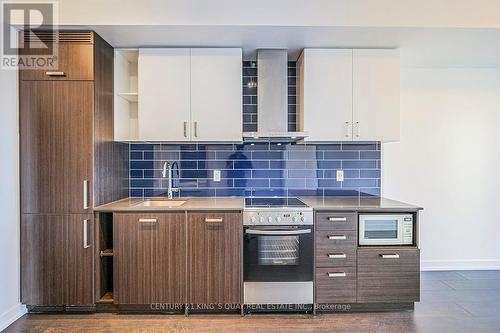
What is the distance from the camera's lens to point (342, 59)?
297cm

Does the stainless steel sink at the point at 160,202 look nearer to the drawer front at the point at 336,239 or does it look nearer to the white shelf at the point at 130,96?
the white shelf at the point at 130,96

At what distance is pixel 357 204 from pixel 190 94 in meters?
1.74

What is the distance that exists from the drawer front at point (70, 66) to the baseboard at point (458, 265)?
3.84 meters

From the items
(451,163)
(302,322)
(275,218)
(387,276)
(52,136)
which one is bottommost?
(302,322)

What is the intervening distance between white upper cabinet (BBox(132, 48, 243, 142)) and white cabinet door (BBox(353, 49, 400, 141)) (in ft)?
3.49

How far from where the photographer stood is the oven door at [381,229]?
269cm

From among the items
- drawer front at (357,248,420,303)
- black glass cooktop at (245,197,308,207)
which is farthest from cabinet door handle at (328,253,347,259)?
black glass cooktop at (245,197,308,207)

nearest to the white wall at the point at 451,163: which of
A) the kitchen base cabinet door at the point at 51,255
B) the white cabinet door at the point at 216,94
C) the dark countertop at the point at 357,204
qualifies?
the dark countertop at the point at 357,204

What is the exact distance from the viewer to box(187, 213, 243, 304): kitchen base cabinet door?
264 centimetres

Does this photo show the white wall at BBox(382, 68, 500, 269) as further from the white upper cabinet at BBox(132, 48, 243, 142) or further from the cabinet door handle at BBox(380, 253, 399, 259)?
the white upper cabinet at BBox(132, 48, 243, 142)

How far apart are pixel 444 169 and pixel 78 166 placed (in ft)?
12.0

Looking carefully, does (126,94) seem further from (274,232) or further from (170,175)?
(274,232)

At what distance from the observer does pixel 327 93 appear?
2.98 m

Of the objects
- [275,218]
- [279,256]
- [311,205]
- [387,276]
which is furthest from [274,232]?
[387,276]
